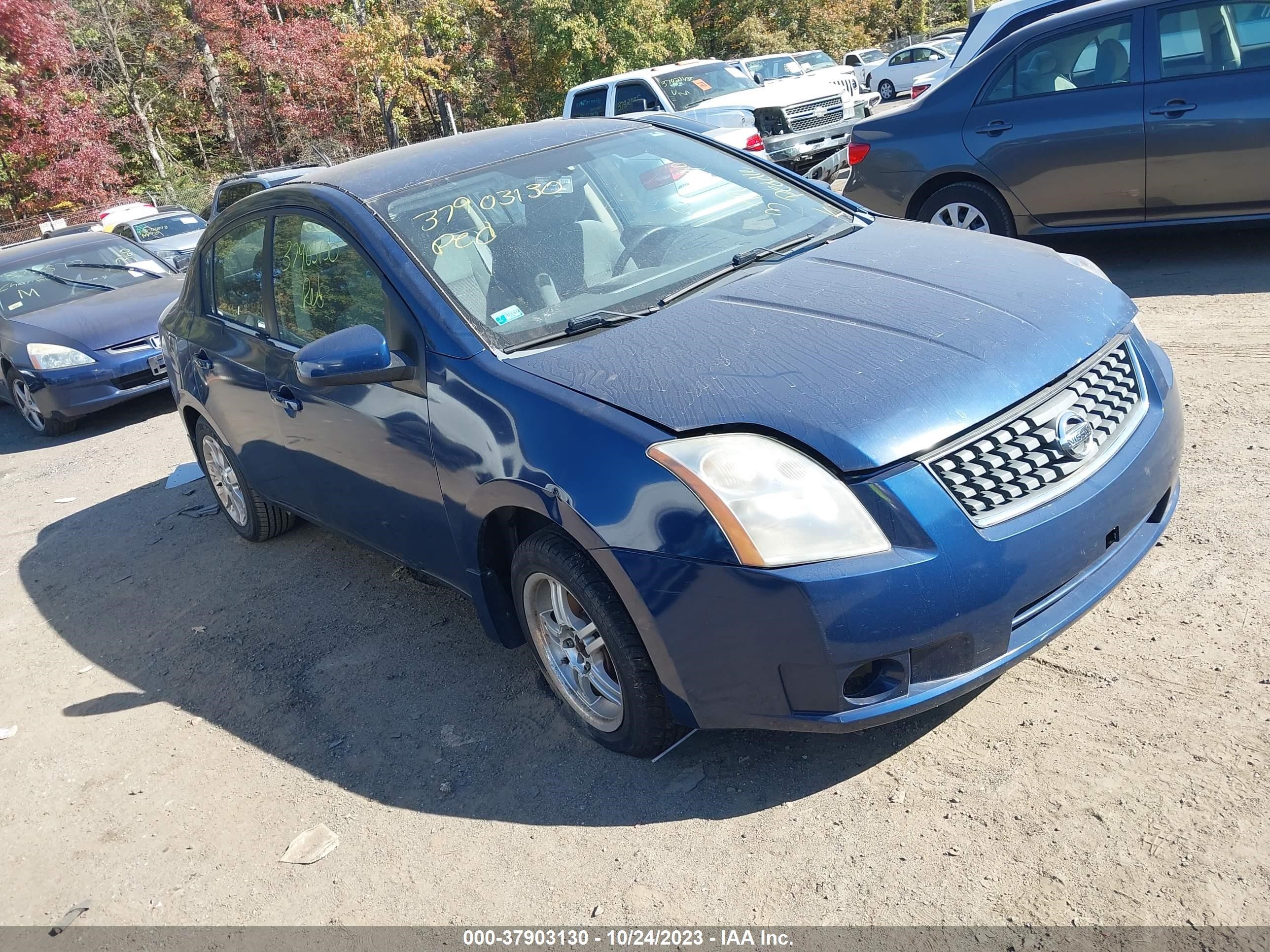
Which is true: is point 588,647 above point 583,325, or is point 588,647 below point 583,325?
below

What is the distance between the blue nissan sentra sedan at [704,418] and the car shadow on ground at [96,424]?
18.8 feet

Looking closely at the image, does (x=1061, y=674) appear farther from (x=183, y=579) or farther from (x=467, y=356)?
(x=183, y=579)

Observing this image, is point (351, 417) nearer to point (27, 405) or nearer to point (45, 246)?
point (27, 405)

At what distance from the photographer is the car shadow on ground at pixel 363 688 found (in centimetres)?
313

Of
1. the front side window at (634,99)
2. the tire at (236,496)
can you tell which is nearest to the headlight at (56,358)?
the tire at (236,496)

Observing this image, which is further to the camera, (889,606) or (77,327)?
(77,327)

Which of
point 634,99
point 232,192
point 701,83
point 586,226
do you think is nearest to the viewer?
point 586,226

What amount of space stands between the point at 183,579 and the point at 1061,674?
4320mm

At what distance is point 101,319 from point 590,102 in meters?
8.13

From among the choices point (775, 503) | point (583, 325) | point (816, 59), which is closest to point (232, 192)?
point (583, 325)

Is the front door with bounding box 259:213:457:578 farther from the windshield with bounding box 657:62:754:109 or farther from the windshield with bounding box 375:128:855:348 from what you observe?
the windshield with bounding box 657:62:754:109

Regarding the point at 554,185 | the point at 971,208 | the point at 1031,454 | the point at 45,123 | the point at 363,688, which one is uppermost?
the point at 45,123

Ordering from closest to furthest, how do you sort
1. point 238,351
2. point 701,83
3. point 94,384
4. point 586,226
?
point 586,226 < point 238,351 < point 94,384 < point 701,83

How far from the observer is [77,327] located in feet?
30.1
